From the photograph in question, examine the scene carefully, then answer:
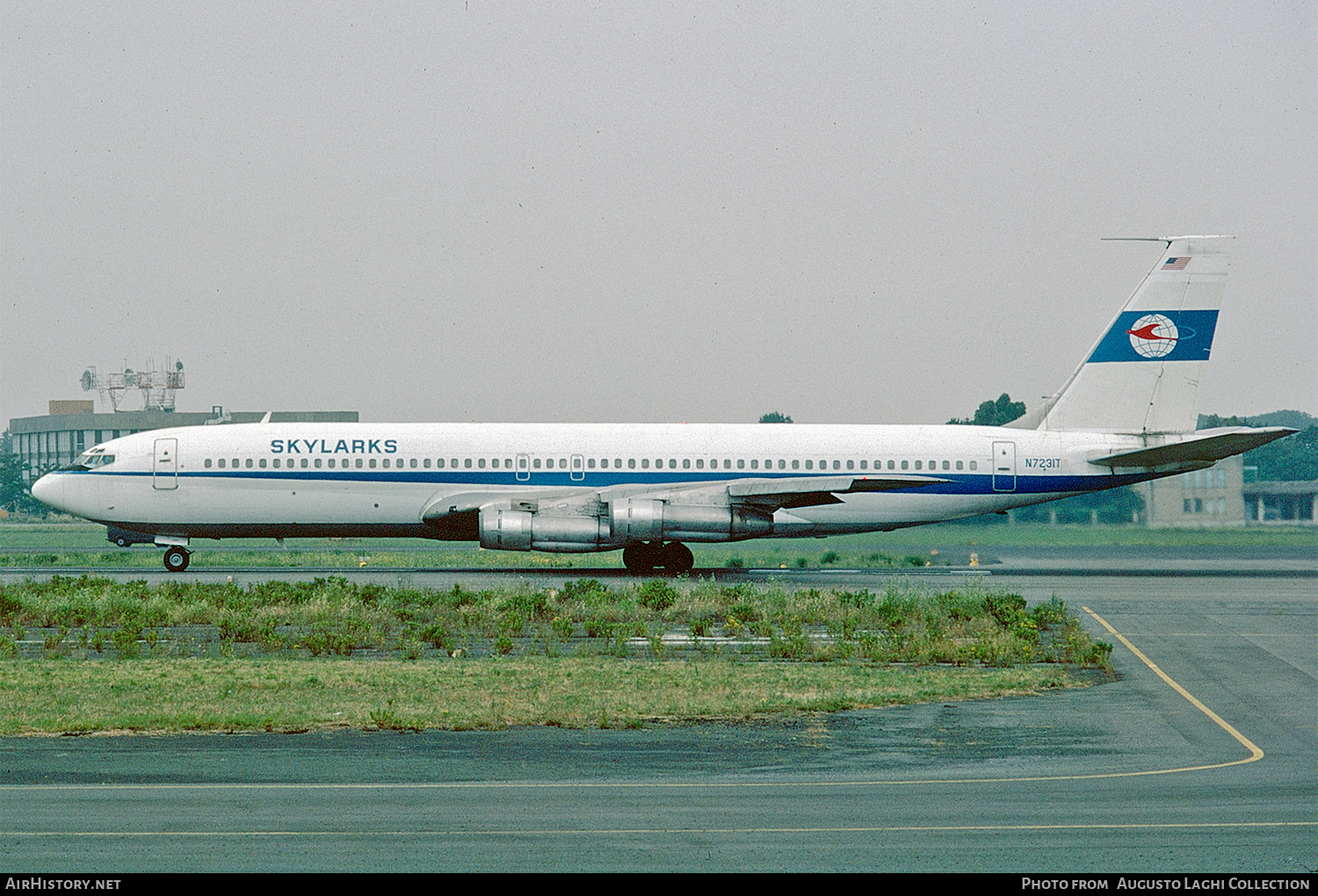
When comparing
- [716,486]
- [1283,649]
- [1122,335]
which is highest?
[1122,335]

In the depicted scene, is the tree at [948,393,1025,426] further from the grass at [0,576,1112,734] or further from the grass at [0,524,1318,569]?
the grass at [0,576,1112,734]

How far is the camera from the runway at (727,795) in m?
9.97

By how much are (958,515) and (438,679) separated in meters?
26.0

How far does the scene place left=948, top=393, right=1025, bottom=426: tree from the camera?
7225cm

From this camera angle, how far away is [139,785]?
41.1 feet

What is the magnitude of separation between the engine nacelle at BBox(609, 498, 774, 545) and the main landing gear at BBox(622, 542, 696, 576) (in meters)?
1.84

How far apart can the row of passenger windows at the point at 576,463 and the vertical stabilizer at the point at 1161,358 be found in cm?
485

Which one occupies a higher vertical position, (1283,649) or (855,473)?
(855,473)

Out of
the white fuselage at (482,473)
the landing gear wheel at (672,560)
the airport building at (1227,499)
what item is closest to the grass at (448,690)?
the white fuselage at (482,473)

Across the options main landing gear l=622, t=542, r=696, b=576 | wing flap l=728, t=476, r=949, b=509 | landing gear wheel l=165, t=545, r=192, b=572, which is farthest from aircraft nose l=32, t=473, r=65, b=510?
wing flap l=728, t=476, r=949, b=509

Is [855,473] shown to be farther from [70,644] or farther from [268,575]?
[70,644]

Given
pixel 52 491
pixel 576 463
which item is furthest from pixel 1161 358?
pixel 52 491

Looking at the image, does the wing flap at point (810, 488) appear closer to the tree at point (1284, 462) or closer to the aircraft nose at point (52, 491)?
the aircraft nose at point (52, 491)
